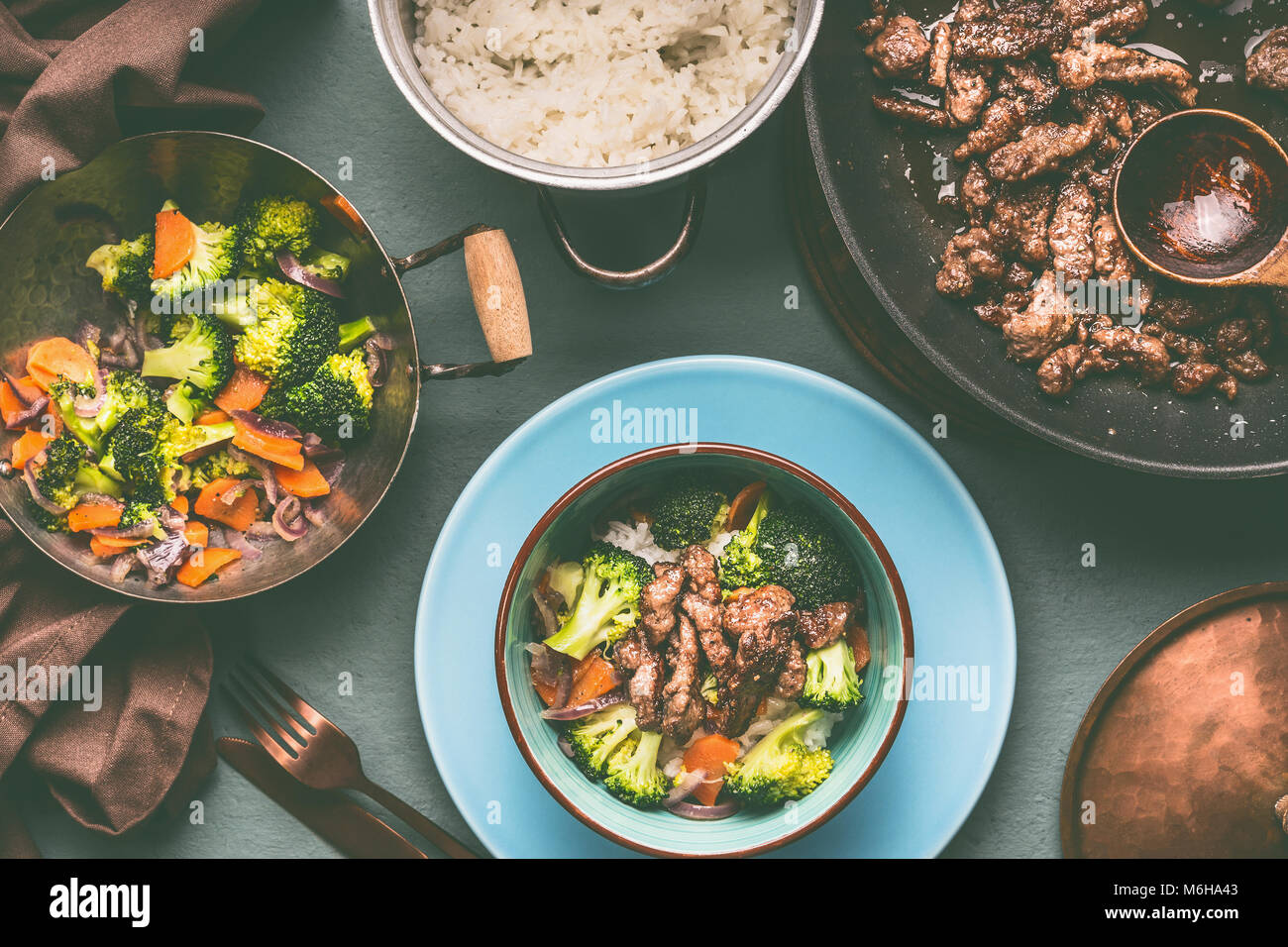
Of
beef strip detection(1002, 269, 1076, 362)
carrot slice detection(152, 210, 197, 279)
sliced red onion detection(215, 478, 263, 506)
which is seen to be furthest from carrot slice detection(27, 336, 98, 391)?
beef strip detection(1002, 269, 1076, 362)

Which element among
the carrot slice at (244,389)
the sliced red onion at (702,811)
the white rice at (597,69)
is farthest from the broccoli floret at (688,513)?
the carrot slice at (244,389)

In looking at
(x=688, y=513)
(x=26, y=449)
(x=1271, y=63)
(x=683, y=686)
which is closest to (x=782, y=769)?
(x=683, y=686)

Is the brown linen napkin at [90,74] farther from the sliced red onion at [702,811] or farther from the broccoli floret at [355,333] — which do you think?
the sliced red onion at [702,811]

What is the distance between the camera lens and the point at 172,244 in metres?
1.74

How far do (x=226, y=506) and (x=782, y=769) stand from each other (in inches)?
46.7

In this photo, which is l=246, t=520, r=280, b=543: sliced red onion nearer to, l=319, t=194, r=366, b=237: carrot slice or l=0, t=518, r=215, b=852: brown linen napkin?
l=0, t=518, r=215, b=852: brown linen napkin

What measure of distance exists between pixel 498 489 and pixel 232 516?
21.5 inches

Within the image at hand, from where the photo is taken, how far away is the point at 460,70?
1.68 m

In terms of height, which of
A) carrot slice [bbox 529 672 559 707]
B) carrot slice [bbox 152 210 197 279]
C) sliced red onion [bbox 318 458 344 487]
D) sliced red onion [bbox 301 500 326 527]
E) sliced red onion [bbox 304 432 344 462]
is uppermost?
carrot slice [bbox 152 210 197 279]

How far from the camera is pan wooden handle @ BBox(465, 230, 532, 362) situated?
5.45ft

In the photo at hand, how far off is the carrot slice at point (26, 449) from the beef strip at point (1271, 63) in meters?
2.49

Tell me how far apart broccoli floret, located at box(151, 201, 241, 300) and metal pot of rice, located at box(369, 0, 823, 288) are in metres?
0.51

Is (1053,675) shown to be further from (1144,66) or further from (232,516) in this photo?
(232,516)
